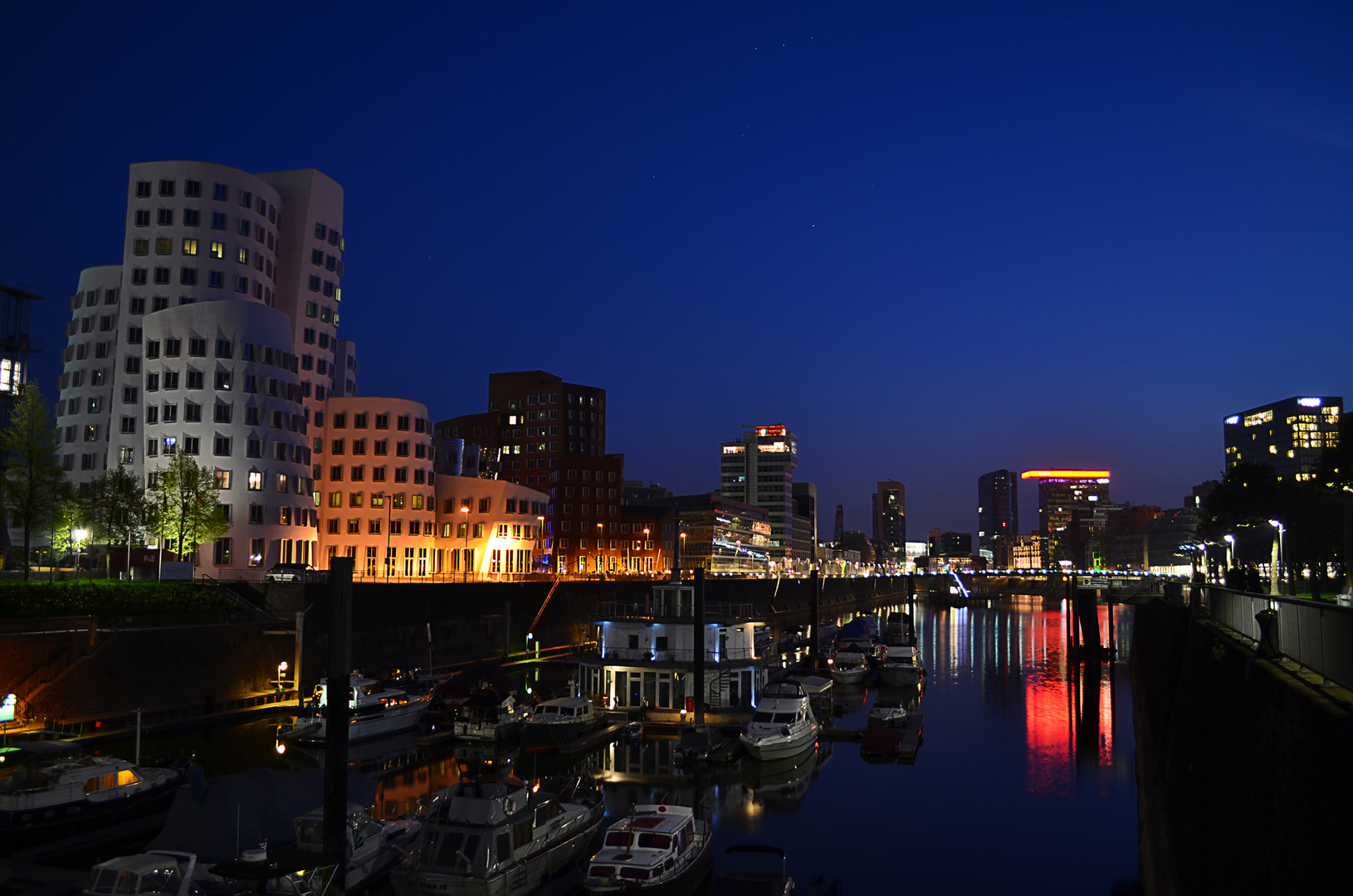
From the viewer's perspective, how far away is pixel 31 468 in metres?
63.4

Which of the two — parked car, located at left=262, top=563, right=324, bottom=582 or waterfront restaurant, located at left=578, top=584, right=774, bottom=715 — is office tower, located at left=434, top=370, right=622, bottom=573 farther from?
waterfront restaurant, located at left=578, top=584, right=774, bottom=715

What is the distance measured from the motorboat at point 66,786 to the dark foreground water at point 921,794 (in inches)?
276

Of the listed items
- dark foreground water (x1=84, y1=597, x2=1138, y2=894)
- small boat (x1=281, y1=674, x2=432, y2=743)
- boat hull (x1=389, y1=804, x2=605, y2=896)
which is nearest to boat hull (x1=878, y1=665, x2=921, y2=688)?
dark foreground water (x1=84, y1=597, x2=1138, y2=894)

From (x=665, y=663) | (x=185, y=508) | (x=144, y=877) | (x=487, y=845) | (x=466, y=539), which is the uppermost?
(x=185, y=508)

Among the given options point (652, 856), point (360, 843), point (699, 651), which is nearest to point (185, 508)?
point (699, 651)

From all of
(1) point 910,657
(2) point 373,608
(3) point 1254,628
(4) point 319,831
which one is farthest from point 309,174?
(3) point 1254,628

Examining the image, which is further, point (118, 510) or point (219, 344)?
point (219, 344)

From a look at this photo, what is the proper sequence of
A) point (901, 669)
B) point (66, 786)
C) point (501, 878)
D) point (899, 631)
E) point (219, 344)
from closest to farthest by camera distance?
1. point (501, 878)
2. point (66, 786)
3. point (901, 669)
4. point (219, 344)
5. point (899, 631)

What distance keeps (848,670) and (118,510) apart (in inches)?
2324

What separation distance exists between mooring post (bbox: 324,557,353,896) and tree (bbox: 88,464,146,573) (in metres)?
51.2

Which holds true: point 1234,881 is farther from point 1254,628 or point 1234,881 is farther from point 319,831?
point 319,831

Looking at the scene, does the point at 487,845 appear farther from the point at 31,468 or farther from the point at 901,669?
the point at 901,669

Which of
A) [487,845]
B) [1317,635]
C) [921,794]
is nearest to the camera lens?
[1317,635]

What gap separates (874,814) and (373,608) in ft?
163
